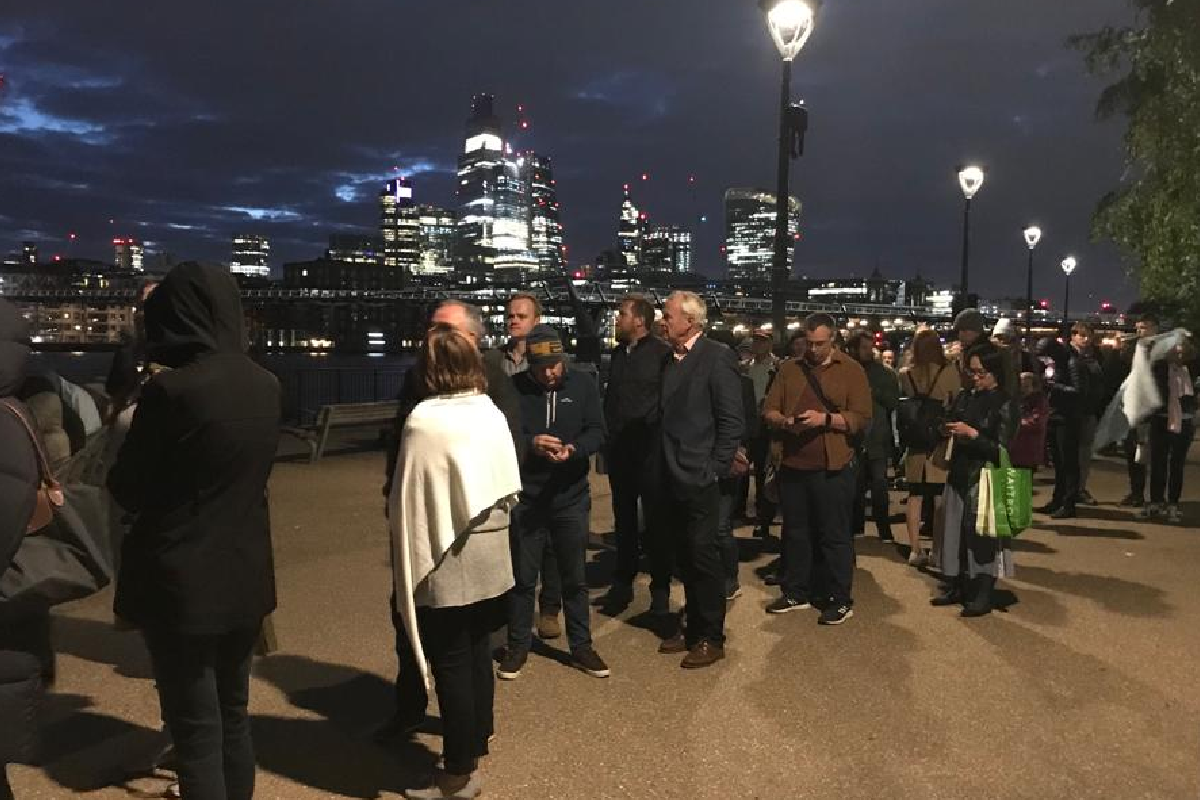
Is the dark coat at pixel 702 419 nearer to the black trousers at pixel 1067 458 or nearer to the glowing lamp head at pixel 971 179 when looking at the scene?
the black trousers at pixel 1067 458

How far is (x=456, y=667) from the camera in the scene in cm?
365

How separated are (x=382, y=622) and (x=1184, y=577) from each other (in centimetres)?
601

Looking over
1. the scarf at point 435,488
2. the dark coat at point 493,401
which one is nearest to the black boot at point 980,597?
the dark coat at point 493,401

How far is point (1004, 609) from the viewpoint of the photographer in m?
6.40

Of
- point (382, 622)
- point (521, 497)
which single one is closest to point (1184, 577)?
point (521, 497)

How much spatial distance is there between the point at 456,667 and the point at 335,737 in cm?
103

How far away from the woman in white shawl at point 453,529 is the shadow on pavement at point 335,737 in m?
0.29

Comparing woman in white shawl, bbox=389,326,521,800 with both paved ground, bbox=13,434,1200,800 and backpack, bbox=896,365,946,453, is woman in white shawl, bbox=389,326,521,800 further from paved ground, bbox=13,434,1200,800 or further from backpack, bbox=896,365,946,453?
backpack, bbox=896,365,946,453

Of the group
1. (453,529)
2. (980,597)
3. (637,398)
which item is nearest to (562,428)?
(637,398)

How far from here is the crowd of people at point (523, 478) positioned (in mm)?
2859

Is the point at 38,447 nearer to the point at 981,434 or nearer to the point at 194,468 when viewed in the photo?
the point at 194,468

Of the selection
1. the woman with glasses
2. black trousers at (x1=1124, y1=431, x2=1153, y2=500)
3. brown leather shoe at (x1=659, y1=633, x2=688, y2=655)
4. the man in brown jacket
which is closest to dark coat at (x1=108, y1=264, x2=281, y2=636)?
brown leather shoe at (x1=659, y1=633, x2=688, y2=655)

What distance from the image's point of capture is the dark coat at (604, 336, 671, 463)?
18.9 ft

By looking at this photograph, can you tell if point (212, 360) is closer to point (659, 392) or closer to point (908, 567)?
point (659, 392)
